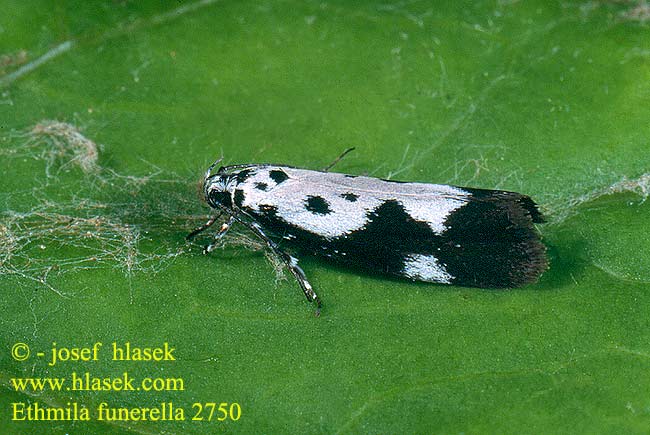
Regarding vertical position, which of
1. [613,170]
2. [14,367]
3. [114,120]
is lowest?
[14,367]

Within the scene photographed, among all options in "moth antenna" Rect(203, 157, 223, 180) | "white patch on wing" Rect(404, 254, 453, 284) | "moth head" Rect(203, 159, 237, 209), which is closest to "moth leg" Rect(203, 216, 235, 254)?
"moth head" Rect(203, 159, 237, 209)

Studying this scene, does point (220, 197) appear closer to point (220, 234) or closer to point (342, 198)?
point (220, 234)

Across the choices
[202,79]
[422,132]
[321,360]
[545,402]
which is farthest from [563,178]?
[202,79]

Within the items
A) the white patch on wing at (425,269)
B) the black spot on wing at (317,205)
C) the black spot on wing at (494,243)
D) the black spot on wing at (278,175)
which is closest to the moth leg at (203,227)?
the black spot on wing at (278,175)

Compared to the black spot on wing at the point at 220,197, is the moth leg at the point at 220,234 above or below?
below

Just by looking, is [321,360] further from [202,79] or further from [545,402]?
[202,79]

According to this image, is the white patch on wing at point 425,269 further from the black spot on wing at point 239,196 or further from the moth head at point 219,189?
the moth head at point 219,189

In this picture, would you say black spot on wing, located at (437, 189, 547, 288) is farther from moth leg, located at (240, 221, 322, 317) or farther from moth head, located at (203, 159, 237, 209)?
moth head, located at (203, 159, 237, 209)
